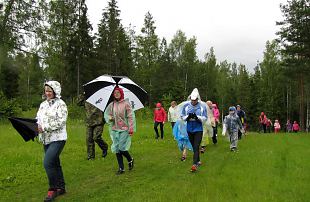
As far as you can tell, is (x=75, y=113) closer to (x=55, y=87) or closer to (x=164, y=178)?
(x=164, y=178)

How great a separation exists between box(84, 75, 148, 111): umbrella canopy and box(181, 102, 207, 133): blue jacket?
1355 mm

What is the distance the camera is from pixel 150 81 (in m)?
70.2

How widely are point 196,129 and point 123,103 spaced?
217cm

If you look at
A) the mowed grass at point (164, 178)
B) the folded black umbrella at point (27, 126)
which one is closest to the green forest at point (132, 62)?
the mowed grass at point (164, 178)

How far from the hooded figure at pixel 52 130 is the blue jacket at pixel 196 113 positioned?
416cm

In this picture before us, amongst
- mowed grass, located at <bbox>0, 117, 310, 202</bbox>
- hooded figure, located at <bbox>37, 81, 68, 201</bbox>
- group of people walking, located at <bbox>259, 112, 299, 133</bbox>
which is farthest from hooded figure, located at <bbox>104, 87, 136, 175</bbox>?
group of people walking, located at <bbox>259, 112, 299, 133</bbox>

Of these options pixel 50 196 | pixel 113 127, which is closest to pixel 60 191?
pixel 50 196

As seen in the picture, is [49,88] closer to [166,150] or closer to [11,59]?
[166,150]

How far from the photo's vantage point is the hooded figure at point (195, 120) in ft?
38.0

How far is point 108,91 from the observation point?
12.3 m

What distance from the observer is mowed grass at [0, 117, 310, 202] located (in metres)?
8.59

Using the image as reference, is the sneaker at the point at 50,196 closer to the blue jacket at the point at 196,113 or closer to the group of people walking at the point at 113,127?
the group of people walking at the point at 113,127

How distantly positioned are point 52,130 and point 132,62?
59640 millimetres

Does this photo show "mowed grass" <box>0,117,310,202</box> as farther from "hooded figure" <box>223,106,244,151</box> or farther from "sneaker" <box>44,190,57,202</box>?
"hooded figure" <box>223,106,244,151</box>
